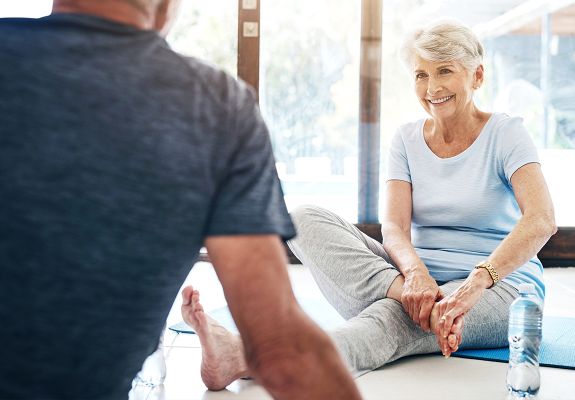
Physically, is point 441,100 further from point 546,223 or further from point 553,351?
point 553,351

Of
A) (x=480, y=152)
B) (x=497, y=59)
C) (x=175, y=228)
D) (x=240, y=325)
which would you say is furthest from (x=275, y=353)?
(x=497, y=59)

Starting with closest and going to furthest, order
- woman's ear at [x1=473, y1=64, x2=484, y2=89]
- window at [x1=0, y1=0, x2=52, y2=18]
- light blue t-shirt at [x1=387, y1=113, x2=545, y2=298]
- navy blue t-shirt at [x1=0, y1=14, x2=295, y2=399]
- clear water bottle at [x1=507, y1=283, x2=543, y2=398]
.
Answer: navy blue t-shirt at [x1=0, y1=14, x2=295, y2=399] → clear water bottle at [x1=507, y1=283, x2=543, y2=398] → light blue t-shirt at [x1=387, y1=113, x2=545, y2=298] → woman's ear at [x1=473, y1=64, x2=484, y2=89] → window at [x1=0, y1=0, x2=52, y2=18]

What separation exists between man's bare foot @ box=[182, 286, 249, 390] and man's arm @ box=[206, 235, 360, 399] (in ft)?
3.41

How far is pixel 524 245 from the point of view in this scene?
6.77 feet

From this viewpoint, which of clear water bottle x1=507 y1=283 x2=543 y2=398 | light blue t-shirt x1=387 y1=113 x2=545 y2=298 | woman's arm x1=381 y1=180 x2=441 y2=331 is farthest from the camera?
light blue t-shirt x1=387 y1=113 x2=545 y2=298

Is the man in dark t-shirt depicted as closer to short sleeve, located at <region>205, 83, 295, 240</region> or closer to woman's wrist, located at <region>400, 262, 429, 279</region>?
short sleeve, located at <region>205, 83, 295, 240</region>

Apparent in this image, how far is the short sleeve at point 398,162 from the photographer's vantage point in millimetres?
2455

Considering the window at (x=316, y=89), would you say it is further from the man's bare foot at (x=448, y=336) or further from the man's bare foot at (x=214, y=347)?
the man's bare foot at (x=214, y=347)

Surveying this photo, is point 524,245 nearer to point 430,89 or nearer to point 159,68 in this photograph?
point 430,89

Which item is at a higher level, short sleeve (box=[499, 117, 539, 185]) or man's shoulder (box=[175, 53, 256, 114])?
man's shoulder (box=[175, 53, 256, 114])

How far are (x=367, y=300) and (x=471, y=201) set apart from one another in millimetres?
433

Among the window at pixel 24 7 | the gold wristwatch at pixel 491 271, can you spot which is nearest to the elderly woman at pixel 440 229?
the gold wristwatch at pixel 491 271

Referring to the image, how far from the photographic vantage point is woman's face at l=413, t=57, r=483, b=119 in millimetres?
2318

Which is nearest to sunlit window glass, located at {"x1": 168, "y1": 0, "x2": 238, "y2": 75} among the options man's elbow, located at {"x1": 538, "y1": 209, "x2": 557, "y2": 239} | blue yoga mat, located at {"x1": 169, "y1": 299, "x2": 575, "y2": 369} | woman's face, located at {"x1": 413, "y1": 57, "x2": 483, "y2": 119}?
blue yoga mat, located at {"x1": 169, "y1": 299, "x2": 575, "y2": 369}
